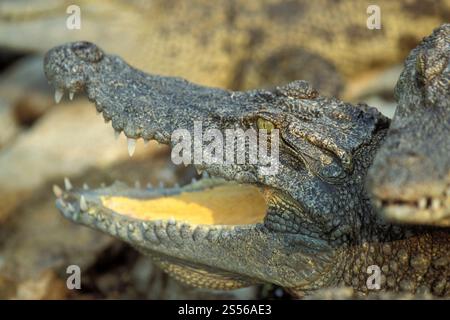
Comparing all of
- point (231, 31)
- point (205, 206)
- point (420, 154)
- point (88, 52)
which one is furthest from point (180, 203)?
point (231, 31)

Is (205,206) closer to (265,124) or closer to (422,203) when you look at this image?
(265,124)

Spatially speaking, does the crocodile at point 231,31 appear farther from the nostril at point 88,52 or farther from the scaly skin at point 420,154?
the scaly skin at point 420,154

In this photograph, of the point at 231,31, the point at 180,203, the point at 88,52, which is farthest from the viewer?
the point at 231,31

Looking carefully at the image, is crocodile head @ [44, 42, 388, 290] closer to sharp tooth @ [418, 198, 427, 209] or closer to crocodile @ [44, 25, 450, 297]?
crocodile @ [44, 25, 450, 297]

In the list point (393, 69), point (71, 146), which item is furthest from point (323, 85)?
point (71, 146)

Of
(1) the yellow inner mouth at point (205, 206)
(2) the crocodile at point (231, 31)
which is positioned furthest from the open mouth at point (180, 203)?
(2) the crocodile at point (231, 31)

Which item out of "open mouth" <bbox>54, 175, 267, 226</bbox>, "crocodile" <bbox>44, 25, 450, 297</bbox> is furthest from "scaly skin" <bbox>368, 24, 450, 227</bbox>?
"open mouth" <bbox>54, 175, 267, 226</bbox>

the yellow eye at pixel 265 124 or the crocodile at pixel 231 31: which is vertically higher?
the crocodile at pixel 231 31
